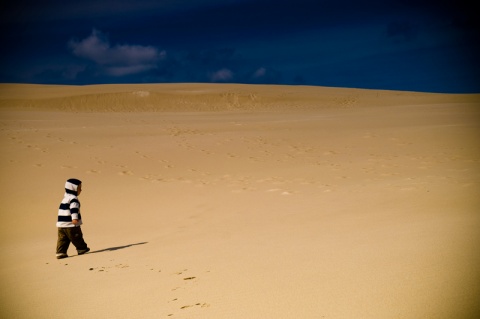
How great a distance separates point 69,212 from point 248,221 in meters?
2.71

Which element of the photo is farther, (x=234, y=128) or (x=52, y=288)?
(x=234, y=128)

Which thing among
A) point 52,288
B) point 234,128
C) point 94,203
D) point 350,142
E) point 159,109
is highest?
point 159,109

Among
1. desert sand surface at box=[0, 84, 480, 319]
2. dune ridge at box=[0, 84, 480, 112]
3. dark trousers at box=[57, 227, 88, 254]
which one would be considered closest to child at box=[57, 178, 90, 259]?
dark trousers at box=[57, 227, 88, 254]

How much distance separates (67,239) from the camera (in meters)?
7.05

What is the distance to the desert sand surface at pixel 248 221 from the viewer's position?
3.75m

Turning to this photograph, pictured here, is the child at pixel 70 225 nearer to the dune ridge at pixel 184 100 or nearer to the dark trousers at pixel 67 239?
the dark trousers at pixel 67 239

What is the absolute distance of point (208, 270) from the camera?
15.7ft

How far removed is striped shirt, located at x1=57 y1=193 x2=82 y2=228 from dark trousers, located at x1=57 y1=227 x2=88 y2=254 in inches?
3.5

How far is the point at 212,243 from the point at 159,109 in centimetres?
3616

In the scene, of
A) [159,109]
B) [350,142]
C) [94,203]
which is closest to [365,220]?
[94,203]

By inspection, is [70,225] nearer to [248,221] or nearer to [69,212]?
[69,212]

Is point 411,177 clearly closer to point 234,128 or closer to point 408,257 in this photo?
point 408,257

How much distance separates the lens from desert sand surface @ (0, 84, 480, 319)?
3.75 m

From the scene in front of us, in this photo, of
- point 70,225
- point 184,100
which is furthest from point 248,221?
point 184,100
